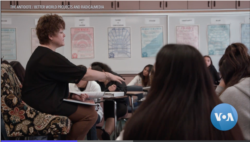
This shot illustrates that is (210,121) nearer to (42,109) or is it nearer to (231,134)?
(231,134)

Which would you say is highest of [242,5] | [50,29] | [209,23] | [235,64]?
[242,5]

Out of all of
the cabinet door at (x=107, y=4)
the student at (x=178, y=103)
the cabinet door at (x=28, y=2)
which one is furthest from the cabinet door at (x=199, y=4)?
the student at (x=178, y=103)

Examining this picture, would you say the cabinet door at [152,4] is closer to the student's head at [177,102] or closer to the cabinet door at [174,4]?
the cabinet door at [174,4]

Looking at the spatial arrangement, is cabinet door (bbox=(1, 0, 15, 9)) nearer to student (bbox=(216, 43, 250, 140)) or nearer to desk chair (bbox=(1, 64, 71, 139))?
desk chair (bbox=(1, 64, 71, 139))

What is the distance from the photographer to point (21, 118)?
153 centimetres

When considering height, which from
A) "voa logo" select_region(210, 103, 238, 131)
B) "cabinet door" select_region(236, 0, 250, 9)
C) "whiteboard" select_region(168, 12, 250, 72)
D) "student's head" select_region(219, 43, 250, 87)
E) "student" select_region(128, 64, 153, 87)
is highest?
"cabinet door" select_region(236, 0, 250, 9)

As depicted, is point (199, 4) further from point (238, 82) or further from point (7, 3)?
point (238, 82)

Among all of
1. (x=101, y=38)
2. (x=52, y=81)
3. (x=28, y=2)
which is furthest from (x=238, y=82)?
(x=28, y=2)

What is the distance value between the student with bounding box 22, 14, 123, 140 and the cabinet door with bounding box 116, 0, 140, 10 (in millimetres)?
3318

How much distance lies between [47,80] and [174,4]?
3.90 metres

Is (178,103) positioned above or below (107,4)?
below

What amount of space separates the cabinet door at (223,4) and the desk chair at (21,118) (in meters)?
4.33

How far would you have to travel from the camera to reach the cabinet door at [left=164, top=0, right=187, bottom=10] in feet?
16.2

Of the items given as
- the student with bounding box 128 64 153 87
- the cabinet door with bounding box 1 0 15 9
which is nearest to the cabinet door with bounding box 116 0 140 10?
the student with bounding box 128 64 153 87
